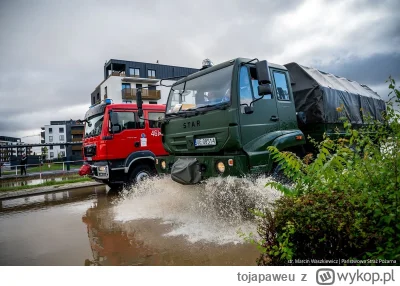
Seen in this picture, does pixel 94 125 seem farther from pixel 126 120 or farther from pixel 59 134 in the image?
pixel 59 134

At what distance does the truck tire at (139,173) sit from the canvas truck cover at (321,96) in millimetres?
4263

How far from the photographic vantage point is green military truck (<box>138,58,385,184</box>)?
3682mm

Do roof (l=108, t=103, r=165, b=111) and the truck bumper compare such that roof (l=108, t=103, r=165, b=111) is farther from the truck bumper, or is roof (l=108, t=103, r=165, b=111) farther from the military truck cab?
the truck bumper

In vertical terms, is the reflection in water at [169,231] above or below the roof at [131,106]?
below

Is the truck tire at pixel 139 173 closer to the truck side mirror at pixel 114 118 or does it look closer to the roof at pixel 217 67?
the truck side mirror at pixel 114 118

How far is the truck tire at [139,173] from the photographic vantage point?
7043 millimetres

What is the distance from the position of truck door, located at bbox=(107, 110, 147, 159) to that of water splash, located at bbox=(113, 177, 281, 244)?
1.74 m

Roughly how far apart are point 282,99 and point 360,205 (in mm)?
2988

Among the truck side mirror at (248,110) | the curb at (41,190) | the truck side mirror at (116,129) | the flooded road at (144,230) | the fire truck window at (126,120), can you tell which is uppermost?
the fire truck window at (126,120)

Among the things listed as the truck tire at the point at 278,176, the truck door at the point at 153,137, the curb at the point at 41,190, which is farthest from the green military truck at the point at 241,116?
the curb at the point at 41,190

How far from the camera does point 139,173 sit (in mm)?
7188

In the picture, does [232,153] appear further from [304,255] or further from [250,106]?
[304,255]

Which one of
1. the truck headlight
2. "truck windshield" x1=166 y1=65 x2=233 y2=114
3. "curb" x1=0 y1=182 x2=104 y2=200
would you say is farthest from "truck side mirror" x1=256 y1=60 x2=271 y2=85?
"curb" x1=0 y1=182 x2=104 y2=200
